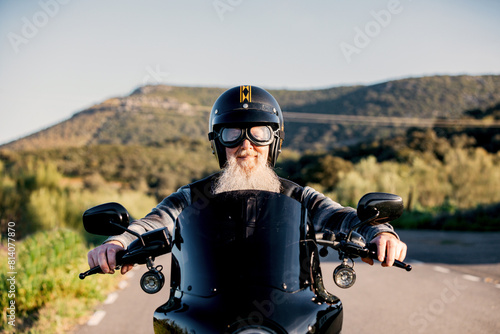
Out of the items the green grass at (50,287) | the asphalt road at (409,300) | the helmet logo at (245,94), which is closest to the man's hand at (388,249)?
the helmet logo at (245,94)

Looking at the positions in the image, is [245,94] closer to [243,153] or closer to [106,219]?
[243,153]

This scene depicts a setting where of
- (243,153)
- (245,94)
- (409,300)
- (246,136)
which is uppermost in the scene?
(245,94)

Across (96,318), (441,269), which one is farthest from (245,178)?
(441,269)

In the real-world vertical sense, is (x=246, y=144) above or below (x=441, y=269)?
above

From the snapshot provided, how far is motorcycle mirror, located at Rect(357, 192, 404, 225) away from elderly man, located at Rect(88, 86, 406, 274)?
0.43ft

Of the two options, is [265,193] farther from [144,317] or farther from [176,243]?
[144,317]

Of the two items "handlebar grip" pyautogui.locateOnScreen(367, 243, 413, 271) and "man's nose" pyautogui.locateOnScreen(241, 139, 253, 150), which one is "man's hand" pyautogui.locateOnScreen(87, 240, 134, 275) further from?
"handlebar grip" pyautogui.locateOnScreen(367, 243, 413, 271)

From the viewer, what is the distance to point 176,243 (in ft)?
6.37

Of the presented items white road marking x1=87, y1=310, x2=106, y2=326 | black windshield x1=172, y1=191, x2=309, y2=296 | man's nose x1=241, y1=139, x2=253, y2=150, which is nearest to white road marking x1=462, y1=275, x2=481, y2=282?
white road marking x1=87, y1=310, x2=106, y2=326

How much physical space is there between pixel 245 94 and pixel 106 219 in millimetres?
1368

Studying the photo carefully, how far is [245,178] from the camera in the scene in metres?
2.69

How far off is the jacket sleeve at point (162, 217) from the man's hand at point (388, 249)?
1138 mm

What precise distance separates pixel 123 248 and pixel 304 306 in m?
1.07

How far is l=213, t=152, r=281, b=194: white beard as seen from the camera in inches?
103
